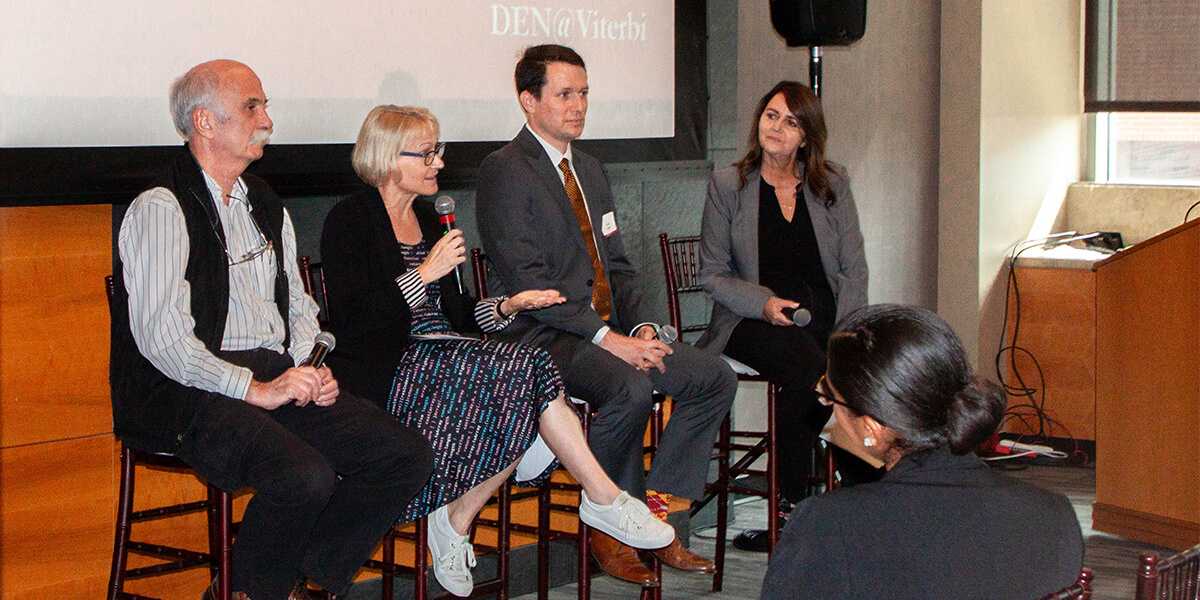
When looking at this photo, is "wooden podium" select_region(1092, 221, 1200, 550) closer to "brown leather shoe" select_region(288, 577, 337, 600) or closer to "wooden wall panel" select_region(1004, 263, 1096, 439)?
"wooden wall panel" select_region(1004, 263, 1096, 439)

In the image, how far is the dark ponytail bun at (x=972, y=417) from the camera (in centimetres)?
159

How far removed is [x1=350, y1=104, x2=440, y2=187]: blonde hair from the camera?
3039 mm

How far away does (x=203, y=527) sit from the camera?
3.16 metres

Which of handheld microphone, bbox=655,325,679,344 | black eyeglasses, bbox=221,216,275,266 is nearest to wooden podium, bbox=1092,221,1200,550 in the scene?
handheld microphone, bbox=655,325,679,344

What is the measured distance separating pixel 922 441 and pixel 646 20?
2.79m

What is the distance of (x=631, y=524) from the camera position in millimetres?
3000

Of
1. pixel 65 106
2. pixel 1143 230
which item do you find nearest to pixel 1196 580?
pixel 65 106

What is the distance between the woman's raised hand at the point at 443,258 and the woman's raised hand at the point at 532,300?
0.23 m

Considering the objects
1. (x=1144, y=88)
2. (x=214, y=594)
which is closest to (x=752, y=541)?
(x=214, y=594)

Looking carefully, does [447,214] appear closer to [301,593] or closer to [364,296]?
[364,296]

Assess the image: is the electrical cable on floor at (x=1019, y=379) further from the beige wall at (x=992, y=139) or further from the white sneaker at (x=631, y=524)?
the white sneaker at (x=631, y=524)

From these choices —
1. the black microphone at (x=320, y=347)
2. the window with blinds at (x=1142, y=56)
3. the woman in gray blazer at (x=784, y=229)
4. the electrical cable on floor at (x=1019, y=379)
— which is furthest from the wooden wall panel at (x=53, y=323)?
the window with blinds at (x=1142, y=56)

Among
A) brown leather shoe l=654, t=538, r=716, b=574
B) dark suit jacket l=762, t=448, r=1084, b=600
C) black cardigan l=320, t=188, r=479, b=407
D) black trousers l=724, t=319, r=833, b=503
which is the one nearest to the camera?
dark suit jacket l=762, t=448, r=1084, b=600

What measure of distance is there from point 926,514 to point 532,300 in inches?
66.6
